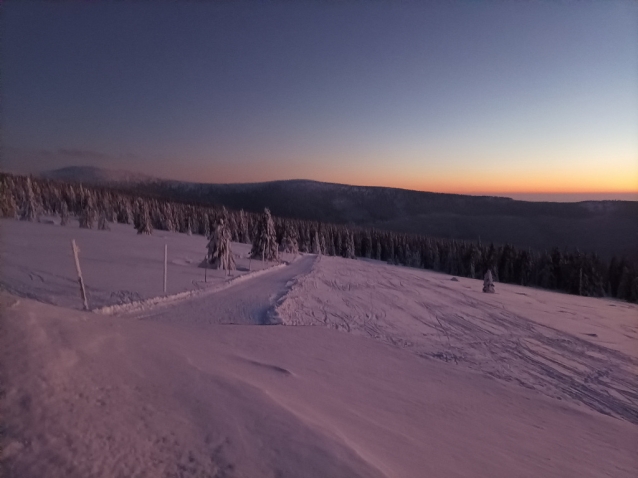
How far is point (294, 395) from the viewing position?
24.4 feet

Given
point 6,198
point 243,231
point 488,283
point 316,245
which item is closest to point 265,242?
point 6,198

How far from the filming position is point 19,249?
2870 cm

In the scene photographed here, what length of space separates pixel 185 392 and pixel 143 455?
60.0 inches

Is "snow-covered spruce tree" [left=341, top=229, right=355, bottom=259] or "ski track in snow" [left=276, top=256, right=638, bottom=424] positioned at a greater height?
"ski track in snow" [left=276, top=256, right=638, bottom=424]

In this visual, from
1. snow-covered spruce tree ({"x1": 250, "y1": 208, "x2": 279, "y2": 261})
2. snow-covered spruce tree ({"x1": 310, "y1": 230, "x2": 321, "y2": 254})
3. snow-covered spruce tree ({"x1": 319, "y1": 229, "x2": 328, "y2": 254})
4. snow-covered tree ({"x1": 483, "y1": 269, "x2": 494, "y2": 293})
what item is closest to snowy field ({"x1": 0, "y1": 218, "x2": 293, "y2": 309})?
snow-covered spruce tree ({"x1": 250, "y1": 208, "x2": 279, "y2": 261})

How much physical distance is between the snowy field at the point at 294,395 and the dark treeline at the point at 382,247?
3456 cm

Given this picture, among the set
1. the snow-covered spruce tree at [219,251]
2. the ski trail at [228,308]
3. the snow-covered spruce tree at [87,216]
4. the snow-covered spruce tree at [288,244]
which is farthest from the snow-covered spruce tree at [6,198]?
the snow-covered spruce tree at [288,244]

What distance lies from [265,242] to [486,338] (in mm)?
32267

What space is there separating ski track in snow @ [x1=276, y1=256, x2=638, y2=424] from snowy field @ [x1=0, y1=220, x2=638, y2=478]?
0.43 ft

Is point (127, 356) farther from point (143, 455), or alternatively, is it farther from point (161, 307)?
point (161, 307)

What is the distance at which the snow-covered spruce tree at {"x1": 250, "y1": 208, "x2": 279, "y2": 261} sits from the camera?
46.6 m

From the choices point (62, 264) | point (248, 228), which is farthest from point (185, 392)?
point (248, 228)

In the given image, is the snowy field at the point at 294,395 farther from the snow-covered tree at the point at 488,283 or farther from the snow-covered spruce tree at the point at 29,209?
the snow-covered spruce tree at the point at 29,209

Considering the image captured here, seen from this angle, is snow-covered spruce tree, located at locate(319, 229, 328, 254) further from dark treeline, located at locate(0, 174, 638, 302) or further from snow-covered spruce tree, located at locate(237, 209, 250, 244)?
snow-covered spruce tree, located at locate(237, 209, 250, 244)
